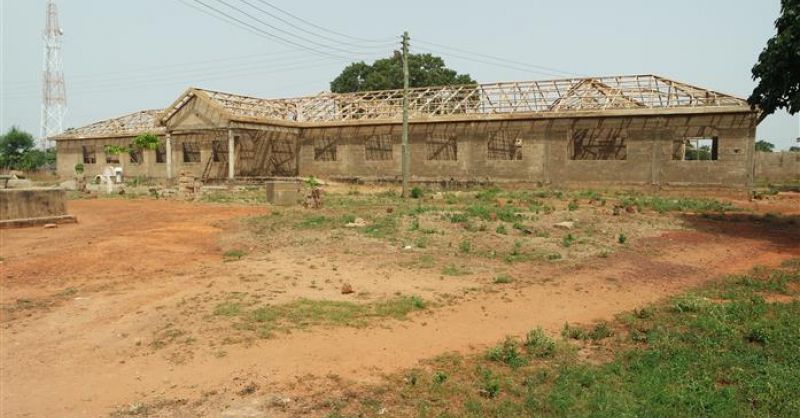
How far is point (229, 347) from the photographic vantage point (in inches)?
252

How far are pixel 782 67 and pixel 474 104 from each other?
1727cm

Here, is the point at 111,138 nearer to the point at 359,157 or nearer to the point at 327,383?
the point at 359,157

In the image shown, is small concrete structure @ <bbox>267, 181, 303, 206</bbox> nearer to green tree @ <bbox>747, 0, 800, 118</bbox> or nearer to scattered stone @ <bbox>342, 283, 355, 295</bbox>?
scattered stone @ <bbox>342, 283, 355, 295</bbox>

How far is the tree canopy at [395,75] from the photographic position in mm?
54938

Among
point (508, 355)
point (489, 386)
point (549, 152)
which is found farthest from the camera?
point (549, 152)

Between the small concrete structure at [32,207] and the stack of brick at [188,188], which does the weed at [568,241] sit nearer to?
the small concrete structure at [32,207]

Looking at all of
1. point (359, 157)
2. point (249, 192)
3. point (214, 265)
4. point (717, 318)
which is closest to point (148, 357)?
point (214, 265)

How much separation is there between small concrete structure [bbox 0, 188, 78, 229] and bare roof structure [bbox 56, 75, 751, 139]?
1468 cm

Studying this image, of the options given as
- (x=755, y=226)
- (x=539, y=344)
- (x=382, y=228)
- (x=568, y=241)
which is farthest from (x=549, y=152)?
(x=539, y=344)

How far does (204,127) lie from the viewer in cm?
3212

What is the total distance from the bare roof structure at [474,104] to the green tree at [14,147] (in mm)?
27501

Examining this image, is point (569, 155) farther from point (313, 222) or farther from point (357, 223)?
point (313, 222)

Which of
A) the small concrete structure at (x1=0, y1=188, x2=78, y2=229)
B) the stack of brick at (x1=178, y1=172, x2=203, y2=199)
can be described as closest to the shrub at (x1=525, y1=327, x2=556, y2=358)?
the small concrete structure at (x1=0, y1=188, x2=78, y2=229)

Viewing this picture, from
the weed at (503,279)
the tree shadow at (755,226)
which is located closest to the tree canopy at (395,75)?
the tree shadow at (755,226)
